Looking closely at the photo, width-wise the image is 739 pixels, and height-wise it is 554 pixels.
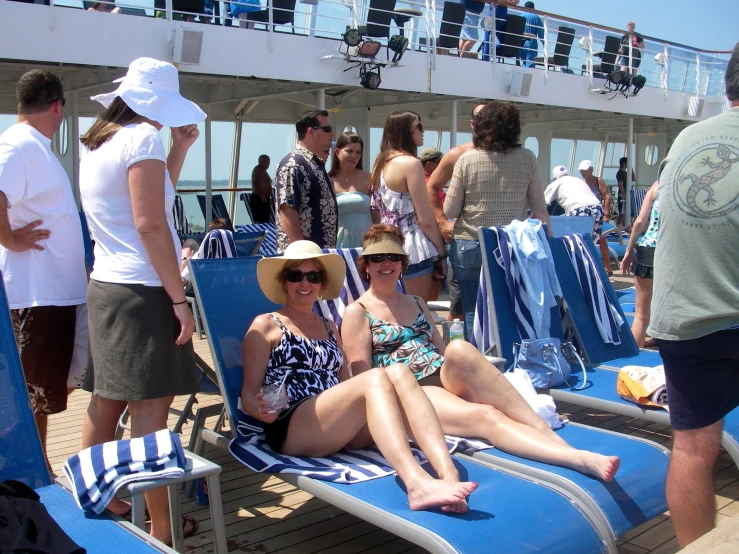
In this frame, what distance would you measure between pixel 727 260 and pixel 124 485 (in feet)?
5.46

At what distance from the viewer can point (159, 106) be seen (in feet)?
7.98

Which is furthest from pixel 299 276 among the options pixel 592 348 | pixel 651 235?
pixel 651 235

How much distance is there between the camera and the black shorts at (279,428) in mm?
2736

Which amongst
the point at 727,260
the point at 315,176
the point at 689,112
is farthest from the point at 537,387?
the point at 689,112

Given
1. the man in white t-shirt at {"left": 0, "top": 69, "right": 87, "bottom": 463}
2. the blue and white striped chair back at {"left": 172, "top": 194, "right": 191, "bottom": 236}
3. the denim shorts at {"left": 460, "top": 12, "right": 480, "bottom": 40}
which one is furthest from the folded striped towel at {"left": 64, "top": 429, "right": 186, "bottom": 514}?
the denim shorts at {"left": 460, "top": 12, "right": 480, "bottom": 40}

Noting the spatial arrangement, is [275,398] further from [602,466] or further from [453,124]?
[453,124]

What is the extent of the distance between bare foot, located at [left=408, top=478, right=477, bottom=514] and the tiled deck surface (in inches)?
22.3

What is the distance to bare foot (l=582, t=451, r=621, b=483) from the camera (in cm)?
241

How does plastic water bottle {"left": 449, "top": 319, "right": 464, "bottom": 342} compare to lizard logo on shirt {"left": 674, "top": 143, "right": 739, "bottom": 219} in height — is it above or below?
below

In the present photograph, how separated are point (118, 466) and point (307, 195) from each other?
2.03m

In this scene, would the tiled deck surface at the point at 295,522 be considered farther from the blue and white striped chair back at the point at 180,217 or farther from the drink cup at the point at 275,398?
the blue and white striped chair back at the point at 180,217

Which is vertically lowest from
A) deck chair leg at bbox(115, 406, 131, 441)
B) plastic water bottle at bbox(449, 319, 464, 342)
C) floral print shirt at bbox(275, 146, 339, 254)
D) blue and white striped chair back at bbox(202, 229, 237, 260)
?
deck chair leg at bbox(115, 406, 131, 441)

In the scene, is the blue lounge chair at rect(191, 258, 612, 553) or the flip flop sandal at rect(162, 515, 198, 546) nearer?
the blue lounge chair at rect(191, 258, 612, 553)

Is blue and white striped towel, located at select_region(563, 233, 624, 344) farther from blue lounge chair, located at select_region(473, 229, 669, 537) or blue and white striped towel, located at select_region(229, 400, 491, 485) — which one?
blue and white striped towel, located at select_region(229, 400, 491, 485)
